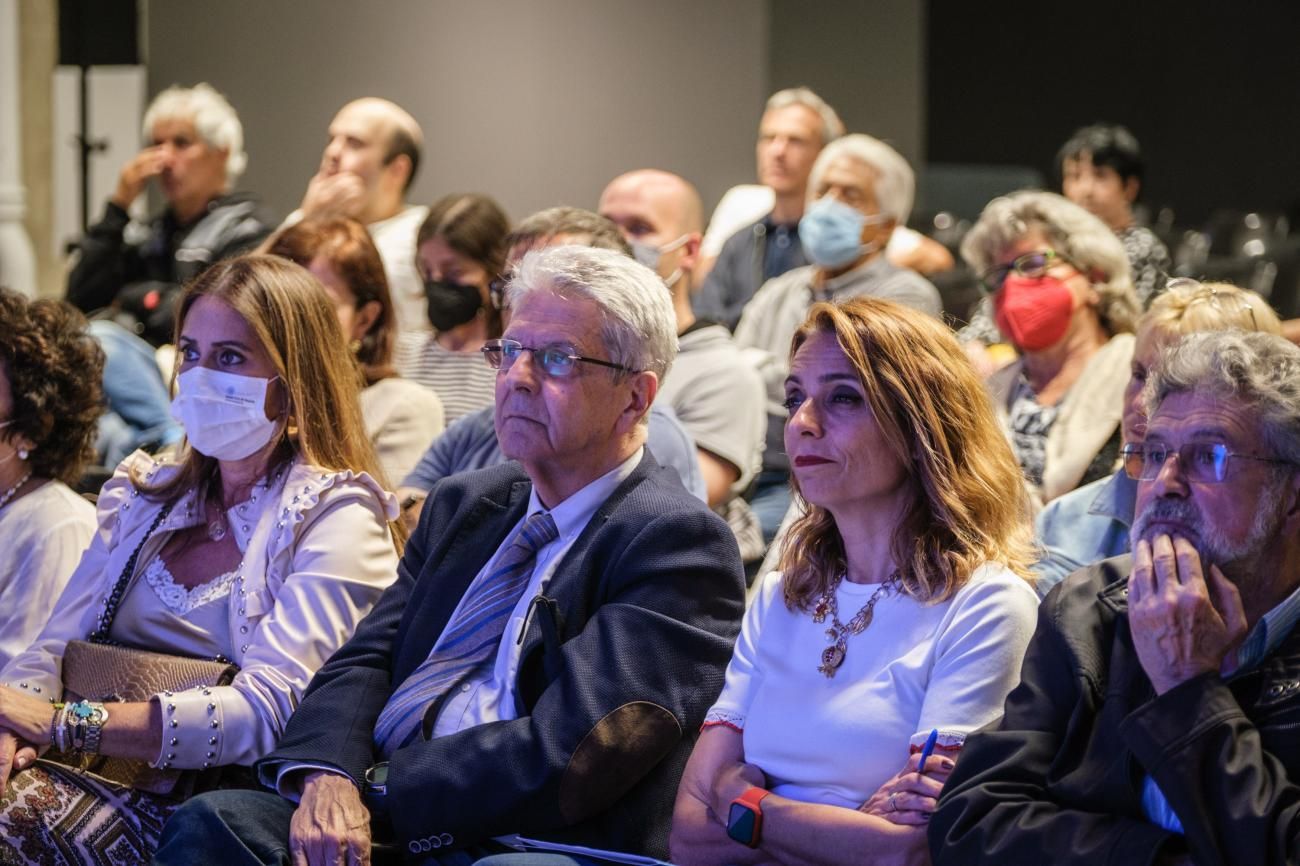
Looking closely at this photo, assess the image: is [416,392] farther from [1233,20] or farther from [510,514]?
[1233,20]

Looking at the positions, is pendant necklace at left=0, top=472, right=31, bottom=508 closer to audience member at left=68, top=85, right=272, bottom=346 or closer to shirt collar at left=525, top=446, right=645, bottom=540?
shirt collar at left=525, top=446, right=645, bottom=540

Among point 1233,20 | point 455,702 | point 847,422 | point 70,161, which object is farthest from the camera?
point 1233,20

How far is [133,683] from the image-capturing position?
2.76 meters

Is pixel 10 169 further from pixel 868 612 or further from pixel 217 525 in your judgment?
pixel 868 612

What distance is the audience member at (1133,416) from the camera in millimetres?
2973

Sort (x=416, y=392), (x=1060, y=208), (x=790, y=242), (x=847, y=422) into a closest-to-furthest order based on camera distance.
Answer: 1. (x=847, y=422)
2. (x=416, y=392)
3. (x=1060, y=208)
4. (x=790, y=242)

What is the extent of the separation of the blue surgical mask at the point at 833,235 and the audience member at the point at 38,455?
8.09ft

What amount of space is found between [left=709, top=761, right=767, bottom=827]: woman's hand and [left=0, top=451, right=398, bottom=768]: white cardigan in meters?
0.86

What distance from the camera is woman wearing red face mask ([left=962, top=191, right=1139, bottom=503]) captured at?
3816 mm

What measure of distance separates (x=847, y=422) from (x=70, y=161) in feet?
23.0

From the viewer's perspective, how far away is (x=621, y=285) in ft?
8.60

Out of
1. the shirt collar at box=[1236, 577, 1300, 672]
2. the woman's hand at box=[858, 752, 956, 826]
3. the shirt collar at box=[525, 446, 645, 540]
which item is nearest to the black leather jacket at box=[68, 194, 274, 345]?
the shirt collar at box=[525, 446, 645, 540]

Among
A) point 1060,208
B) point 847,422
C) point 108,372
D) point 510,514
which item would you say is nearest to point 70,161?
point 108,372

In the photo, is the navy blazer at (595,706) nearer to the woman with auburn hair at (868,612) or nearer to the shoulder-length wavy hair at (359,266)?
the woman with auburn hair at (868,612)
